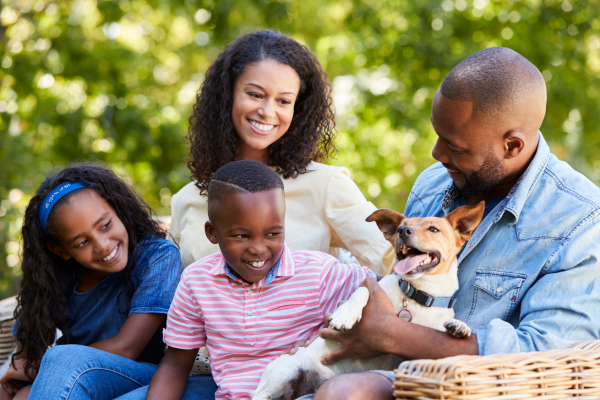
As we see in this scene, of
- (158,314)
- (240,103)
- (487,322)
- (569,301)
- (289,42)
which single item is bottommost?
(158,314)

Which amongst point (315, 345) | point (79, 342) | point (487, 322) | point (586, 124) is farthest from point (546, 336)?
point (586, 124)

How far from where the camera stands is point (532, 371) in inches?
62.9

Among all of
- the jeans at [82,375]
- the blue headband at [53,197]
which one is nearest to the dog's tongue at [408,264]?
the jeans at [82,375]

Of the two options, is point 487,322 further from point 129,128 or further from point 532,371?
point 129,128

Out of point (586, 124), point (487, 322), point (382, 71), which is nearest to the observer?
point (487, 322)

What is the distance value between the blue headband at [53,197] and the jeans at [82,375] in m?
0.64

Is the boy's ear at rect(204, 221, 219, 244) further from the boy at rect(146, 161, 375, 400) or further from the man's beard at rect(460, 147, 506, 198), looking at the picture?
the man's beard at rect(460, 147, 506, 198)

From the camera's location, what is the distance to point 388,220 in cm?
233

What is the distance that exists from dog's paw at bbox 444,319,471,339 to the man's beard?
0.62 metres

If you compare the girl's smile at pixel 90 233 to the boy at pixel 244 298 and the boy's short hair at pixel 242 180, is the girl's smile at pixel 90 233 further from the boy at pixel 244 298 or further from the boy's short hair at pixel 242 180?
the boy's short hair at pixel 242 180

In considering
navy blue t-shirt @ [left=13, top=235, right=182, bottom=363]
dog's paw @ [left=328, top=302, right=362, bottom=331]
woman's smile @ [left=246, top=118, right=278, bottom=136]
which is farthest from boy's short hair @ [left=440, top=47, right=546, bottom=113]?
navy blue t-shirt @ [left=13, top=235, right=182, bottom=363]

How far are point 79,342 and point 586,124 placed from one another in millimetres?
6287

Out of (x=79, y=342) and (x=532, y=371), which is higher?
(x=532, y=371)

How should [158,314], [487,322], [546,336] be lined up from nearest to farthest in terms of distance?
[546,336] < [487,322] < [158,314]
